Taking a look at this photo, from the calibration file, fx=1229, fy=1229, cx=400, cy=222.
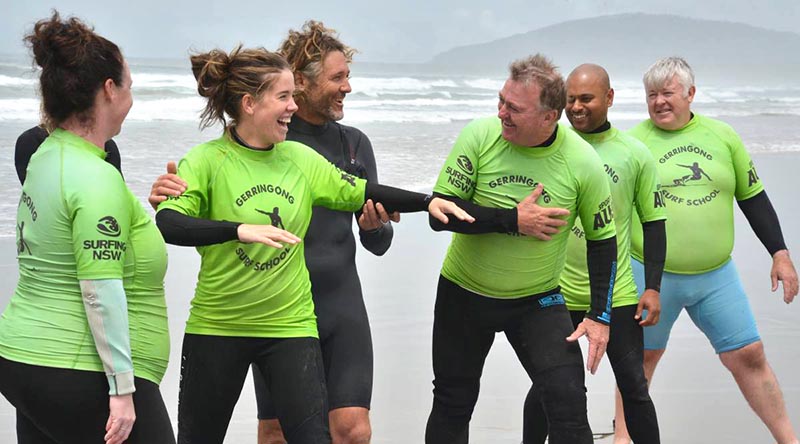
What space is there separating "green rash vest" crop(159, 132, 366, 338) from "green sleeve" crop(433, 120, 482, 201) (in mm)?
653

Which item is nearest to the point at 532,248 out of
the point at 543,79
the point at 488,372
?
the point at 543,79

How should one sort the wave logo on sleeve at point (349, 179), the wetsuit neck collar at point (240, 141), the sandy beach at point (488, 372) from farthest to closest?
the sandy beach at point (488, 372), the wave logo on sleeve at point (349, 179), the wetsuit neck collar at point (240, 141)

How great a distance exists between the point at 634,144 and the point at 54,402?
289 centimetres

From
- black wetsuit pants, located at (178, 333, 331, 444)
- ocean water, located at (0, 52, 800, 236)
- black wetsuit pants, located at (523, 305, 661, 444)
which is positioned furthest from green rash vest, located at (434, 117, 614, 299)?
ocean water, located at (0, 52, 800, 236)

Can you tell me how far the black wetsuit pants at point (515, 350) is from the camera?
14.8ft

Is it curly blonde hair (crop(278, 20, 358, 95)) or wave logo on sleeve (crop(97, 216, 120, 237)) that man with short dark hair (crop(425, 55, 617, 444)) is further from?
wave logo on sleeve (crop(97, 216, 120, 237))

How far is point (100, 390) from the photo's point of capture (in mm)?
3334

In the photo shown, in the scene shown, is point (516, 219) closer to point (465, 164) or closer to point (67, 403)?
point (465, 164)

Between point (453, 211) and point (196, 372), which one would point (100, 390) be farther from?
point (453, 211)

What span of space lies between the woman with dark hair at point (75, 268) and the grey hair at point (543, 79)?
5.42 ft

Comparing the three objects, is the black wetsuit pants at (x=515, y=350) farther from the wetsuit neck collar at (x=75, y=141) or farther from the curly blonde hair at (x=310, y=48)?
the wetsuit neck collar at (x=75, y=141)

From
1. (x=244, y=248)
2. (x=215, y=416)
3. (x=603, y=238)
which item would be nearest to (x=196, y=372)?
(x=215, y=416)

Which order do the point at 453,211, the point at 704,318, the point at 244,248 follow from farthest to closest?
the point at 704,318, the point at 453,211, the point at 244,248

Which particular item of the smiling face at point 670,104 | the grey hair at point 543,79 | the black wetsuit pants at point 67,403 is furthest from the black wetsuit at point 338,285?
the smiling face at point 670,104
